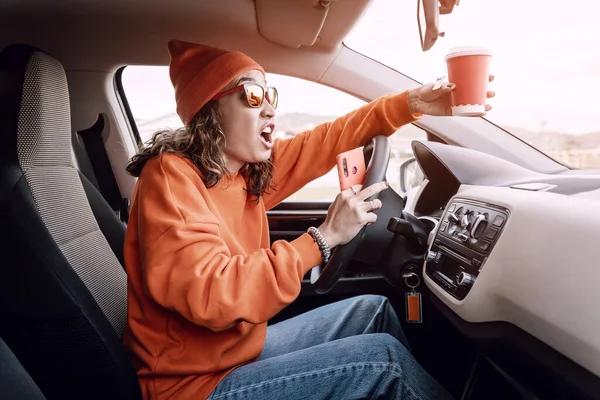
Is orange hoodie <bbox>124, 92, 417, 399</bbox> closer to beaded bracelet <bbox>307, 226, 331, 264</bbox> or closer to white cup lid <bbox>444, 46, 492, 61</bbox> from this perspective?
beaded bracelet <bbox>307, 226, 331, 264</bbox>

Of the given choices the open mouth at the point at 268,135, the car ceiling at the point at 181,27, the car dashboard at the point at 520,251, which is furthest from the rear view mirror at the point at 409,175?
the open mouth at the point at 268,135

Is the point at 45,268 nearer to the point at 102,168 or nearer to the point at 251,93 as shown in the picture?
the point at 251,93

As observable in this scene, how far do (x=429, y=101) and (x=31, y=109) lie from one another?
953 mm

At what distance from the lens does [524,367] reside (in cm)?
132

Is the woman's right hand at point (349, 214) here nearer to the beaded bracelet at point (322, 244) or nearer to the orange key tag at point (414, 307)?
the beaded bracelet at point (322, 244)

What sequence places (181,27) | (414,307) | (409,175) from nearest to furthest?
1. (414,307)
2. (181,27)
3. (409,175)

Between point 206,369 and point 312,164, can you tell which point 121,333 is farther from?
point 312,164

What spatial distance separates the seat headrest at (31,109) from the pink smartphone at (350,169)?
638mm

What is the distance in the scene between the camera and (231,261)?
1.10 m

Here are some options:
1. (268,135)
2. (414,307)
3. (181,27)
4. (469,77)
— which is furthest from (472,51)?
(181,27)

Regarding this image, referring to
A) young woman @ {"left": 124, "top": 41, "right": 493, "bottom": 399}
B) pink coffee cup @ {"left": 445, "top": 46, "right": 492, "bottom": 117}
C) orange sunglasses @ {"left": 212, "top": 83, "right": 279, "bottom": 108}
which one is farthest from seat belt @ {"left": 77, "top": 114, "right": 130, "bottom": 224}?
pink coffee cup @ {"left": 445, "top": 46, "right": 492, "bottom": 117}

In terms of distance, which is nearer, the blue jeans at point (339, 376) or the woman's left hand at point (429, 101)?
the blue jeans at point (339, 376)

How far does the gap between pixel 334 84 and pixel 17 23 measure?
1.11 m

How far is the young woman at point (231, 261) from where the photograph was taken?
1091mm
